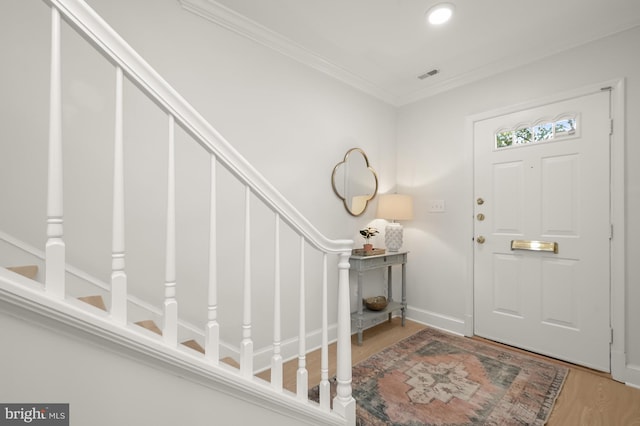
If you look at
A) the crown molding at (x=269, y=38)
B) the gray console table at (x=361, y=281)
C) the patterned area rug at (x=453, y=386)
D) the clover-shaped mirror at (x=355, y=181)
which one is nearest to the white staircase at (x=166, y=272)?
the patterned area rug at (x=453, y=386)

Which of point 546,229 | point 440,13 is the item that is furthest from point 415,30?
point 546,229

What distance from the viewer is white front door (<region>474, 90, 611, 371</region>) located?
2141 millimetres

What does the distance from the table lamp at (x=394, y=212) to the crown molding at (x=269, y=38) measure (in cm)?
121

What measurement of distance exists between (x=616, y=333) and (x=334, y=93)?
3.00 metres

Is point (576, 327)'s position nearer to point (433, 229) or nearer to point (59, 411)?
point (433, 229)

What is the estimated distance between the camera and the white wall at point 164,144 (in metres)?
1.39

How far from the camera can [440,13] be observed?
1.99m

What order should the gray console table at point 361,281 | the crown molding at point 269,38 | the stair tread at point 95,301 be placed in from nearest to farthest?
the stair tread at point 95,301 < the crown molding at point 269,38 < the gray console table at point 361,281

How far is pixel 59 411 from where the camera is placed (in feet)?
2.42

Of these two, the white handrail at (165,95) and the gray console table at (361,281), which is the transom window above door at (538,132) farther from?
the white handrail at (165,95)

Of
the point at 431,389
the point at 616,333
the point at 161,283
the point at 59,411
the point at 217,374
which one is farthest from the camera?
the point at 616,333

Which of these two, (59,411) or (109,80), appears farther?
(109,80)

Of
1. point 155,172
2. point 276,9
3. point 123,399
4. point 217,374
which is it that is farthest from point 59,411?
point 276,9

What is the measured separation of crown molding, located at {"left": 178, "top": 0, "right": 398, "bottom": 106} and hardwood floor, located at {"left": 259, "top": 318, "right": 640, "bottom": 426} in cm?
258
